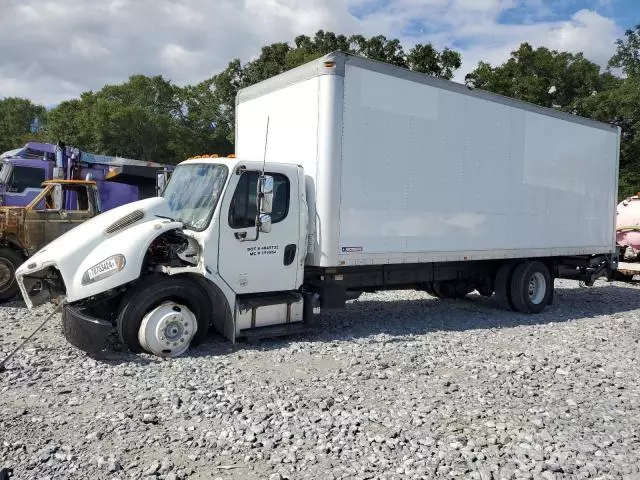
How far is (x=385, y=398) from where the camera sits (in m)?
5.34

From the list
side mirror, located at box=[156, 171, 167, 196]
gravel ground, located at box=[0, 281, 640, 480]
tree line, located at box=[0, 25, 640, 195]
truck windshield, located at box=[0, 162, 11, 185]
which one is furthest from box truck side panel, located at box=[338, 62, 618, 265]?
tree line, located at box=[0, 25, 640, 195]

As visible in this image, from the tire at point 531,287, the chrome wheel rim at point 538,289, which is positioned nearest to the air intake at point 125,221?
the tire at point 531,287

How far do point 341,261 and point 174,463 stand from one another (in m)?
3.98

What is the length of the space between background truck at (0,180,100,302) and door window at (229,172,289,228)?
4778 mm

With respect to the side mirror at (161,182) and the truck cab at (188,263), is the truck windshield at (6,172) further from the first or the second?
the truck cab at (188,263)

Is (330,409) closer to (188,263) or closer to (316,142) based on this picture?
(188,263)

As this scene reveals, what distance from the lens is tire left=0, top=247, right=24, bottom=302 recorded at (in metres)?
9.53

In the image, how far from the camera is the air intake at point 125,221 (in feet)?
21.3

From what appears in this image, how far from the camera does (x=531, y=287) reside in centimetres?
1049

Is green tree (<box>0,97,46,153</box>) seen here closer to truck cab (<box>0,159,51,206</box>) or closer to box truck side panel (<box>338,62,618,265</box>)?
truck cab (<box>0,159,51,206</box>)

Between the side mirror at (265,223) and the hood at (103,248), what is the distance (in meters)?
0.99

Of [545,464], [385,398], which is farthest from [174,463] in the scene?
[545,464]

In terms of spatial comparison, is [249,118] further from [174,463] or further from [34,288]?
[174,463]

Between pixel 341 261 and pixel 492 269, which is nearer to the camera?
pixel 341 261
